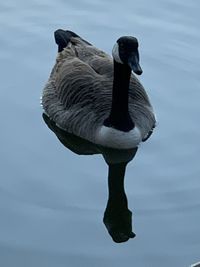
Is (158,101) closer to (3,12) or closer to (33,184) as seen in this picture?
(33,184)

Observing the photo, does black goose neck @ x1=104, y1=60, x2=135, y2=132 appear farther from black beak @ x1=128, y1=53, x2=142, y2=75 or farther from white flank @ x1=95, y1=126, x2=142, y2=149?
black beak @ x1=128, y1=53, x2=142, y2=75

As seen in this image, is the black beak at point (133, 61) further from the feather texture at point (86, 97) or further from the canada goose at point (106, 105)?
the feather texture at point (86, 97)

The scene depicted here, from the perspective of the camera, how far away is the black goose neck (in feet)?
27.6

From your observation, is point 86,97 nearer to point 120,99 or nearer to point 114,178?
→ point 120,99

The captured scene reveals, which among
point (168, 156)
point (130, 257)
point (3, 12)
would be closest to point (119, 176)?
point (168, 156)

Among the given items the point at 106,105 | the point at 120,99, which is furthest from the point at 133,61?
the point at 106,105

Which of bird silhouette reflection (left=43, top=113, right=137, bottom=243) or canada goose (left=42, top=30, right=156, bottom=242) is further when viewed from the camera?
canada goose (left=42, top=30, right=156, bottom=242)

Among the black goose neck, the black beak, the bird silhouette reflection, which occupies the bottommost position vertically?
the bird silhouette reflection

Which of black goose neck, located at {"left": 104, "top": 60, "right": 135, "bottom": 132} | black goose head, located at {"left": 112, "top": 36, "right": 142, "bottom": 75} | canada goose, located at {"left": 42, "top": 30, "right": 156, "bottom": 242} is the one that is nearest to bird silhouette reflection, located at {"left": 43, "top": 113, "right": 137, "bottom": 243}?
canada goose, located at {"left": 42, "top": 30, "right": 156, "bottom": 242}

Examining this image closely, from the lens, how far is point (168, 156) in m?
8.39

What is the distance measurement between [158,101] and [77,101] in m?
1.05

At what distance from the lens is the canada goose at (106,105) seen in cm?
835

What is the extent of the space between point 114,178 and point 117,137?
0.53 meters

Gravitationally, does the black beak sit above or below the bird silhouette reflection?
above
